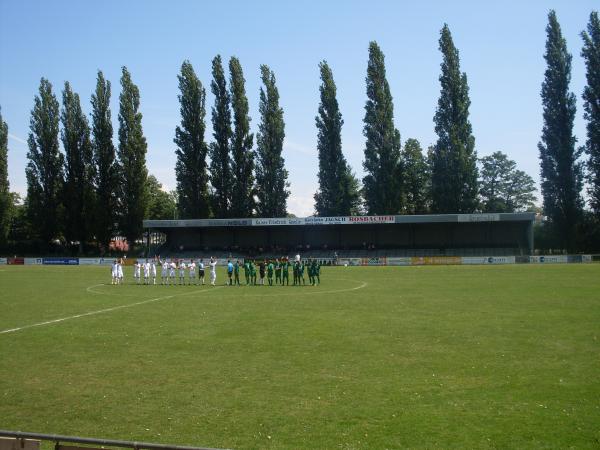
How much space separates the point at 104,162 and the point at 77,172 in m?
4.23

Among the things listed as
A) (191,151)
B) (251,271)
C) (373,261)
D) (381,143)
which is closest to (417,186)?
(381,143)

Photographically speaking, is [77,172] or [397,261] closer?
[397,261]

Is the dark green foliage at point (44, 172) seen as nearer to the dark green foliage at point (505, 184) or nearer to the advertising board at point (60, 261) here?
the advertising board at point (60, 261)

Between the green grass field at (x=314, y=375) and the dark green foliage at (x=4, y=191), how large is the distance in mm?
58675

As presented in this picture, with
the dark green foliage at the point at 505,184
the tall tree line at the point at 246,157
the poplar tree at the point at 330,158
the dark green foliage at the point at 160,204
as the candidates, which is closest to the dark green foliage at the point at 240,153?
the tall tree line at the point at 246,157

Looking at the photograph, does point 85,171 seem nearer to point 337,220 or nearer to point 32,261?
point 32,261

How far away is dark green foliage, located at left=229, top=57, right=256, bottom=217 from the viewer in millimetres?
68500

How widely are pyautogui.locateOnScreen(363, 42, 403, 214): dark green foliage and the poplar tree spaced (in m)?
3.68

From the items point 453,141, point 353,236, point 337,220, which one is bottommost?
point 353,236

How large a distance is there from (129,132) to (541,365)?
66.3m

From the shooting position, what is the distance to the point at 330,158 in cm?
6806

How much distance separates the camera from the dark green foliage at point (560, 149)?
2346 inches

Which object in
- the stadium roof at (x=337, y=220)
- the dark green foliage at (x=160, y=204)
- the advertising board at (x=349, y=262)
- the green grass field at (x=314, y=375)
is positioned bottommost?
the green grass field at (x=314, y=375)

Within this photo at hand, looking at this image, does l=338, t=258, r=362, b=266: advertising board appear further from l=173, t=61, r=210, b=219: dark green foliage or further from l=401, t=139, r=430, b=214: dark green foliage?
l=401, t=139, r=430, b=214: dark green foliage
